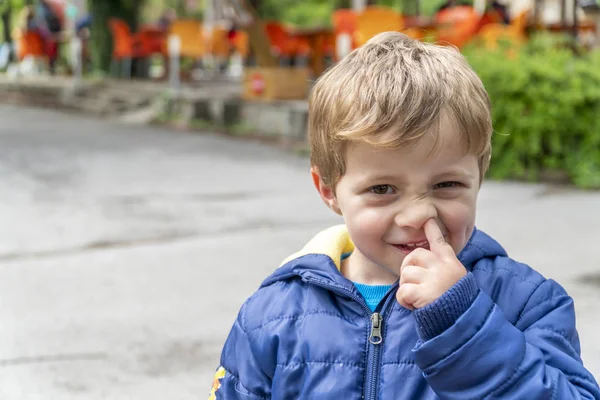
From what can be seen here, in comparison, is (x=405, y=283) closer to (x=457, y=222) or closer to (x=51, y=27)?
(x=457, y=222)

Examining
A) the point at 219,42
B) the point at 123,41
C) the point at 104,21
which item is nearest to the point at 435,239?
the point at 219,42

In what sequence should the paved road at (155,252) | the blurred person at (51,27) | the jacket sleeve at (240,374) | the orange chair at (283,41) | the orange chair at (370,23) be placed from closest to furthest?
the jacket sleeve at (240,374) < the paved road at (155,252) < the orange chair at (370,23) < the orange chair at (283,41) < the blurred person at (51,27)

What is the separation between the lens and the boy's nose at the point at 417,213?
1.54 m

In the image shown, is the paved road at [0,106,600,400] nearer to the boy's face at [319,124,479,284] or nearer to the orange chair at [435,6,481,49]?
the boy's face at [319,124,479,284]

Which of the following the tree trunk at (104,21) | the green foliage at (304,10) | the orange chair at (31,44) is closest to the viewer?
the tree trunk at (104,21)

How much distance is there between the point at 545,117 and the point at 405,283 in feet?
18.1

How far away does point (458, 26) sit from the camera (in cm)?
1023

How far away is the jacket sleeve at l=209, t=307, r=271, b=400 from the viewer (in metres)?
1.73

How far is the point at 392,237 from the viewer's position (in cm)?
160

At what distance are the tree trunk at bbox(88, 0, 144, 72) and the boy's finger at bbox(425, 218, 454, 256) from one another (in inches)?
631

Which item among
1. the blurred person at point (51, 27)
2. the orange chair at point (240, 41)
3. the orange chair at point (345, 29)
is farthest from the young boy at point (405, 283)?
the blurred person at point (51, 27)

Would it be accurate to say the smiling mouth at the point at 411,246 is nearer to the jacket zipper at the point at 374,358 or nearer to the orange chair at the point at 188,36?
the jacket zipper at the point at 374,358

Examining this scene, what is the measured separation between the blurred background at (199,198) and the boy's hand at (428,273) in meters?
0.42

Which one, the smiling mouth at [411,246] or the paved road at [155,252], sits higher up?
the smiling mouth at [411,246]
